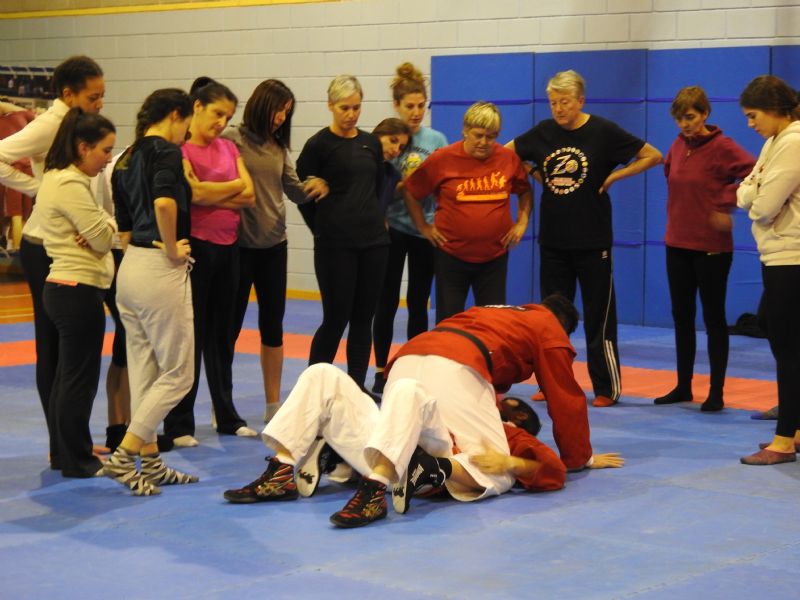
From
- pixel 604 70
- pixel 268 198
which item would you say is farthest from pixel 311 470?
pixel 604 70

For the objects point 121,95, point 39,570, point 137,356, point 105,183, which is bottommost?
point 39,570

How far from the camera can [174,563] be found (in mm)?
3848

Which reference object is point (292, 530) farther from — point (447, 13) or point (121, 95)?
point (121, 95)

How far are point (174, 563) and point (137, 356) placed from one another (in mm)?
1152

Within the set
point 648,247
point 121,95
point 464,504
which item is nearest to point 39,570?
point 464,504

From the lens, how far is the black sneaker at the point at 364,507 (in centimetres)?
420

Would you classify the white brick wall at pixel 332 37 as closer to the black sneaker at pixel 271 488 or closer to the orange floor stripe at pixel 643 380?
the orange floor stripe at pixel 643 380

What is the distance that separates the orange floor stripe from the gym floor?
100cm

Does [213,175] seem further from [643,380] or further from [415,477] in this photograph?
[643,380]

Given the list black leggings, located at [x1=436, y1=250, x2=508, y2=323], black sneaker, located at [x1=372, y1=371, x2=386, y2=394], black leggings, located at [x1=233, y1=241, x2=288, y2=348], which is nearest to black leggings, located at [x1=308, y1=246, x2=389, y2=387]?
black leggings, located at [x1=233, y1=241, x2=288, y2=348]

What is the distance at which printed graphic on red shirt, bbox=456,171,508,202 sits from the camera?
631cm

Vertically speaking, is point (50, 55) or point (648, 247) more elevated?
point (50, 55)

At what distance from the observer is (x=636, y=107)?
9.38 m

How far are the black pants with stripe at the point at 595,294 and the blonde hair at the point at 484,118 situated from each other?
886 mm
